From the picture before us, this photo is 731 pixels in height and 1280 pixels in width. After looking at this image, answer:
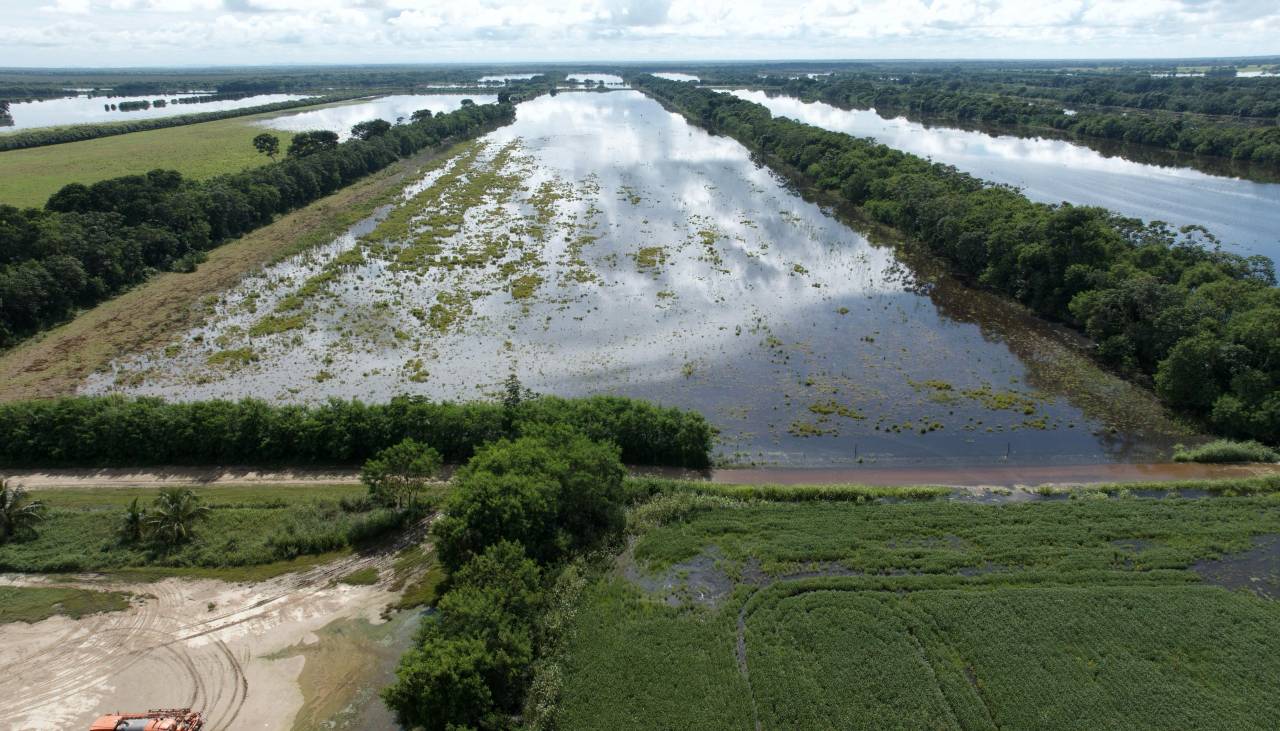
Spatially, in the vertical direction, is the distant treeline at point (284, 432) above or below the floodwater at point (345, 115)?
below

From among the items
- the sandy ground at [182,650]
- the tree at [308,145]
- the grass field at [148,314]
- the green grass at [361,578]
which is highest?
the tree at [308,145]

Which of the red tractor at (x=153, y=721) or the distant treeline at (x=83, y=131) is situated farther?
the distant treeline at (x=83, y=131)

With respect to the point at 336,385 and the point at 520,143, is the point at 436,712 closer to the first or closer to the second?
the point at 336,385

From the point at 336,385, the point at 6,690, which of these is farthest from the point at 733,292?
the point at 6,690

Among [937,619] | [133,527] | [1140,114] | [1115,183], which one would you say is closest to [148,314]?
[133,527]

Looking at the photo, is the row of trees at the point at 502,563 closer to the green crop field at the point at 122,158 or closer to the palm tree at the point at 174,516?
the palm tree at the point at 174,516

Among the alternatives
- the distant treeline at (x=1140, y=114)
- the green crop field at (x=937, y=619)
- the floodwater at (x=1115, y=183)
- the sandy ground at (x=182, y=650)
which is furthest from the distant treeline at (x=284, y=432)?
the distant treeline at (x=1140, y=114)

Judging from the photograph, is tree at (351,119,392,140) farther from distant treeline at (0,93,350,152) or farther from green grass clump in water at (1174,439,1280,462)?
green grass clump in water at (1174,439,1280,462)
